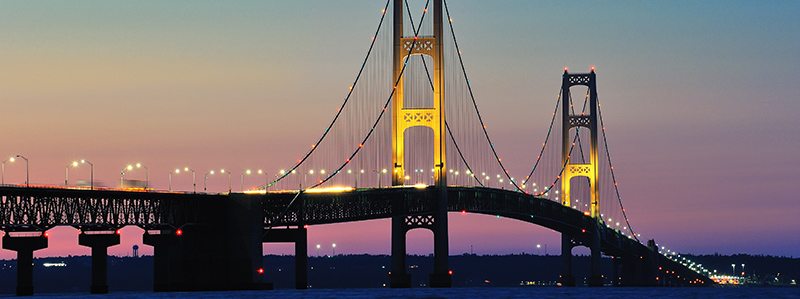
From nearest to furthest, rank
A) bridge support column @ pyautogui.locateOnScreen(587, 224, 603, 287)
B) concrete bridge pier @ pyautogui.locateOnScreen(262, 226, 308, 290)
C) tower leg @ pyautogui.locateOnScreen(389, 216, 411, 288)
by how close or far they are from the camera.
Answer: concrete bridge pier @ pyautogui.locateOnScreen(262, 226, 308, 290) → tower leg @ pyautogui.locateOnScreen(389, 216, 411, 288) → bridge support column @ pyautogui.locateOnScreen(587, 224, 603, 287)

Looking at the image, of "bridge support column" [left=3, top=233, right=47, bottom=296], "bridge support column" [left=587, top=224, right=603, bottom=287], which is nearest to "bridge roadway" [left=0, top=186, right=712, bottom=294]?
"bridge support column" [left=3, top=233, right=47, bottom=296]

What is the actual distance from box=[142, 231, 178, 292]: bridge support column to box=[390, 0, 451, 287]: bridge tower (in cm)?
2400

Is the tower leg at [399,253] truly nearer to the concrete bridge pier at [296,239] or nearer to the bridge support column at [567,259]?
the concrete bridge pier at [296,239]

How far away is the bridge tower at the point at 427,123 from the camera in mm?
106062

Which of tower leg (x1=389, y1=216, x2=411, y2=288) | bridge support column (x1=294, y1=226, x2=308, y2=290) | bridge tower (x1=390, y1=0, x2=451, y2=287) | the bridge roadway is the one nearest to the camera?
the bridge roadway

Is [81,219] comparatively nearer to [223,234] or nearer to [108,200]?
[108,200]

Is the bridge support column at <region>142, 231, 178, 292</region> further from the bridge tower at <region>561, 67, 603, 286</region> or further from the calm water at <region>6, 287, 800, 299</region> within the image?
the bridge tower at <region>561, 67, 603, 286</region>

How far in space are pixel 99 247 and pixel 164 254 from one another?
4.74 meters

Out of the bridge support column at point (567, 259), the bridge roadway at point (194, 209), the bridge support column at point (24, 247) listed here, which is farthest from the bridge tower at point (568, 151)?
the bridge support column at point (24, 247)

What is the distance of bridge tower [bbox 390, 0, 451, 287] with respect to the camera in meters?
106

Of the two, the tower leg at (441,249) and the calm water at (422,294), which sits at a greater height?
the tower leg at (441,249)

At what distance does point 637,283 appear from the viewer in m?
184

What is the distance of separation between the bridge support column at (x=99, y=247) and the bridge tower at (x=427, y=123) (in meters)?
26.3

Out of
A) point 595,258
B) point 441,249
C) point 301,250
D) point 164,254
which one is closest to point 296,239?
point 301,250
